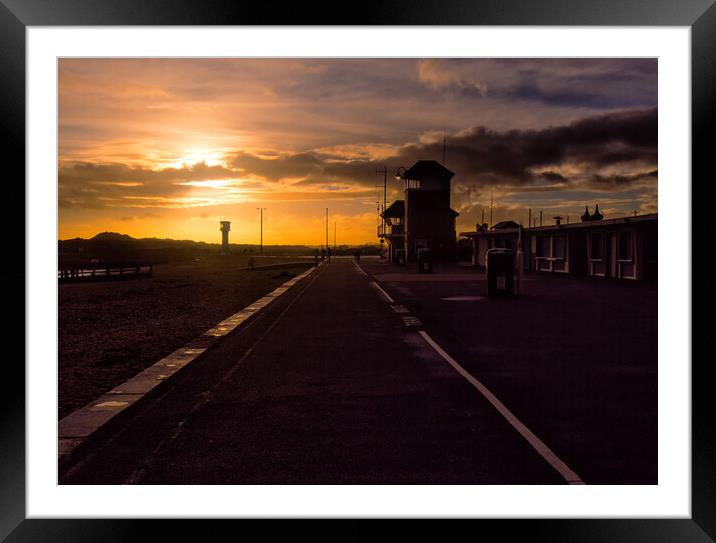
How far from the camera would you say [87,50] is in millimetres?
5348

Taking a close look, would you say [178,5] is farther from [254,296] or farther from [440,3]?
[254,296]

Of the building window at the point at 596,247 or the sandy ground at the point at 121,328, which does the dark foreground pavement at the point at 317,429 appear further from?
the building window at the point at 596,247

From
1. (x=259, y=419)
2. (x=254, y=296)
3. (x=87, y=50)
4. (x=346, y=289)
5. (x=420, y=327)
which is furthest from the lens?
(x=346, y=289)

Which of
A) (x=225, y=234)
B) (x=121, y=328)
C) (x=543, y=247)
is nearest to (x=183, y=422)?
(x=121, y=328)

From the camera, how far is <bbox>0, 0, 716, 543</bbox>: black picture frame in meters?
4.40

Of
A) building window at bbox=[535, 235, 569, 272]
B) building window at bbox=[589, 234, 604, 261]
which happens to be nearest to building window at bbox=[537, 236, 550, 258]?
building window at bbox=[535, 235, 569, 272]

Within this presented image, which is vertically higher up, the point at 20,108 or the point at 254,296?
the point at 20,108

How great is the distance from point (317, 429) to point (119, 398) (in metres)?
2.53

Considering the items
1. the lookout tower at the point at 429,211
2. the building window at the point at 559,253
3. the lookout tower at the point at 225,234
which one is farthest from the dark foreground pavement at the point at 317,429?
the lookout tower at the point at 225,234

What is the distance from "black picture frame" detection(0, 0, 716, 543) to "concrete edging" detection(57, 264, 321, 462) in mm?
1162

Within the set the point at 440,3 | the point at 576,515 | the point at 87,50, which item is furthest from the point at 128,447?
the point at 440,3

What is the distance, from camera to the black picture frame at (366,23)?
14.4 feet

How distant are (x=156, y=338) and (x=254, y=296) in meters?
11.9

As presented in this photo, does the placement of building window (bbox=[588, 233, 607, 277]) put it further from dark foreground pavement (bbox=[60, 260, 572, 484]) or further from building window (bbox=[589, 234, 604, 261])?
dark foreground pavement (bbox=[60, 260, 572, 484])
